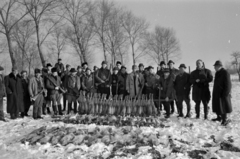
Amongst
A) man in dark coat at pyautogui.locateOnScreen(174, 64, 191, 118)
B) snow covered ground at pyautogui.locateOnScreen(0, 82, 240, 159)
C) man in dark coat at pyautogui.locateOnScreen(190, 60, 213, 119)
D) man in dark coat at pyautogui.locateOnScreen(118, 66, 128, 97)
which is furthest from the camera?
man in dark coat at pyautogui.locateOnScreen(118, 66, 128, 97)

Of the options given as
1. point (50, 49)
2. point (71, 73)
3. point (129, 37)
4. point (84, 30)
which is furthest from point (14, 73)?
point (50, 49)

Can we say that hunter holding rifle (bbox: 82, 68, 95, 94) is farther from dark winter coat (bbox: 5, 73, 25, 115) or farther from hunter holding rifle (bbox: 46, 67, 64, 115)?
dark winter coat (bbox: 5, 73, 25, 115)

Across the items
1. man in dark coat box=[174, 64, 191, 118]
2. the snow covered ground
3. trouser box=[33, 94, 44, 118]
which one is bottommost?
the snow covered ground

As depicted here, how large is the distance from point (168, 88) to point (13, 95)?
6486mm

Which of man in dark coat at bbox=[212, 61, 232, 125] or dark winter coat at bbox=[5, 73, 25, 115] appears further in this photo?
dark winter coat at bbox=[5, 73, 25, 115]

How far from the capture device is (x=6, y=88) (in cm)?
877

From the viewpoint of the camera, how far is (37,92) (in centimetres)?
898

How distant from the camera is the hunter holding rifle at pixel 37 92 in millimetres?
8836

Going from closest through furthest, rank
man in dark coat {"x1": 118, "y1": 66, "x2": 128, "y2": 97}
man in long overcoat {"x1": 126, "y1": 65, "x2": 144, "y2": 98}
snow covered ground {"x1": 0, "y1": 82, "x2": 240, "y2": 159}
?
snow covered ground {"x1": 0, "y1": 82, "x2": 240, "y2": 159} → man in long overcoat {"x1": 126, "y1": 65, "x2": 144, "y2": 98} → man in dark coat {"x1": 118, "y1": 66, "x2": 128, "y2": 97}

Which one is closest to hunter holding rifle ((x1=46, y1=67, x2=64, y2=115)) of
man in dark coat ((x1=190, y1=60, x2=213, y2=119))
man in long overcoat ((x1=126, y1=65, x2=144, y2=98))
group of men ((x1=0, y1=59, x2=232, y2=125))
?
group of men ((x1=0, y1=59, x2=232, y2=125))

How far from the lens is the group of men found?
8211 mm

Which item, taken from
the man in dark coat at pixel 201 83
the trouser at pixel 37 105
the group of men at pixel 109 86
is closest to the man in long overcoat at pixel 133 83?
the group of men at pixel 109 86

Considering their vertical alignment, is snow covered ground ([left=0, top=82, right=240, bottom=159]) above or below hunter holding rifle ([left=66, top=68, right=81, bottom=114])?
below

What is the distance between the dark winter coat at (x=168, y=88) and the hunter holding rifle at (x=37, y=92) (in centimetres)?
505
